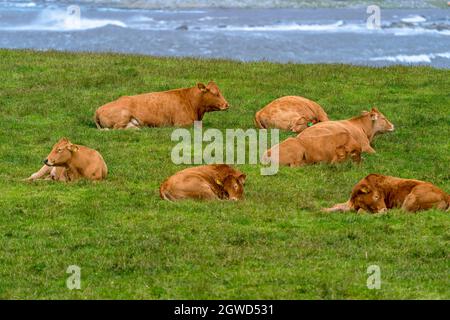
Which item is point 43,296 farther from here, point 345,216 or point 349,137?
point 349,137

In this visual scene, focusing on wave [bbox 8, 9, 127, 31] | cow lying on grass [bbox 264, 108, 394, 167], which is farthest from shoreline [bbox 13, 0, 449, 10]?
cow lying on grass [bbox 264, 108, 394, 167]

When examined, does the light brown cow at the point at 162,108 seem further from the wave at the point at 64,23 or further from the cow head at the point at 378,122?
the wave at the point at 64,23

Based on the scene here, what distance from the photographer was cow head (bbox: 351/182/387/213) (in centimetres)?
1602

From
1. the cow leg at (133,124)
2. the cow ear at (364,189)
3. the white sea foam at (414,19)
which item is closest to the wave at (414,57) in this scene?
the cow leg at (133,124)

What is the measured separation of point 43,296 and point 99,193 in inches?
197

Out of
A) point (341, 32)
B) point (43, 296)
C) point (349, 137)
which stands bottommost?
point (43, 296)

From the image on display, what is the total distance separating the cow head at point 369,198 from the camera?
1602 cm

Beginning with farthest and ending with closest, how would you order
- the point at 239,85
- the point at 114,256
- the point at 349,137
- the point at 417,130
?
the point at 239,85 → the point at 417,130 → the point at 349,137 → the point at 114,256

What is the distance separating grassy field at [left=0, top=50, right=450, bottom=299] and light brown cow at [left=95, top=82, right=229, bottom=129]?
0.37 meters

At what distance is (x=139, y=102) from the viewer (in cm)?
2344

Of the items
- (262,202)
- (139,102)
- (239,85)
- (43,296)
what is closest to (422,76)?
(239,85)

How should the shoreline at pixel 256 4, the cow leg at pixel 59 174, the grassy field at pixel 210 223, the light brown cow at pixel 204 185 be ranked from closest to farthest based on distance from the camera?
the grassy field at pixel 210 223
the light brown cow at pixel 204 185
the cow leg at pixel 59 174
the shoreline at pixel 256 4

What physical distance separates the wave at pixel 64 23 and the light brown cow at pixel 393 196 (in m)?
74.3

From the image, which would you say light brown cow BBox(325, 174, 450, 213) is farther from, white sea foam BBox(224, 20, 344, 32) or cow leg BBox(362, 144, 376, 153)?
white sea foam BBox(224, 20, 344, 32)
